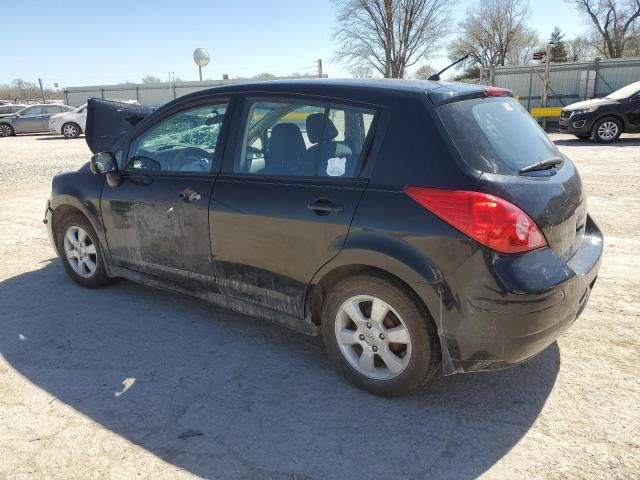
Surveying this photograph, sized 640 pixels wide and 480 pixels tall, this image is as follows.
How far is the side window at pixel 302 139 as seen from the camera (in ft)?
9.56

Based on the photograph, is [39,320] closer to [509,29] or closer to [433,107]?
[433,107]

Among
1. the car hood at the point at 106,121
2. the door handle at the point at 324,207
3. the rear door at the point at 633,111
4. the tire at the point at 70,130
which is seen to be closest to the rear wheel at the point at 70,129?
the tire at the point at 70,130

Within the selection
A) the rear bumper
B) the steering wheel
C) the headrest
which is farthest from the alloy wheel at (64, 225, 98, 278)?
the rear bumper

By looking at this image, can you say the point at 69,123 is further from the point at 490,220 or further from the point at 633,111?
the point at 490,220

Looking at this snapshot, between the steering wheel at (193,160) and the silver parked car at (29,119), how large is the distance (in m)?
24.3

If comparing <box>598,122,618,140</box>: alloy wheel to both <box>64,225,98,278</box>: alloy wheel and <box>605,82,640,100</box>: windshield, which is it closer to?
<box>605,82,640,100</box>: windshield

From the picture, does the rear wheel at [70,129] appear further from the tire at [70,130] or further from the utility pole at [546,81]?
the utility pole at [546,81]

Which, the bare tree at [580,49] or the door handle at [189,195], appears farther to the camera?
the bare tree at [580,49]

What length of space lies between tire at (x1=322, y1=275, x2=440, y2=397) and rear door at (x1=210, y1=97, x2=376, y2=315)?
0.85 feet

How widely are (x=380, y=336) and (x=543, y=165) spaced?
52.6 inches

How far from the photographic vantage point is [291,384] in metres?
3.10

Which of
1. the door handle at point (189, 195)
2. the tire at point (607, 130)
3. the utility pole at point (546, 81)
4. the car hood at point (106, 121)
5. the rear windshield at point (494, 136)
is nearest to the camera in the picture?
the rear windshield at point (494, 136)

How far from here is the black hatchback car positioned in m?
2.50

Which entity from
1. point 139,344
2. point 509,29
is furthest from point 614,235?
point 509,29
